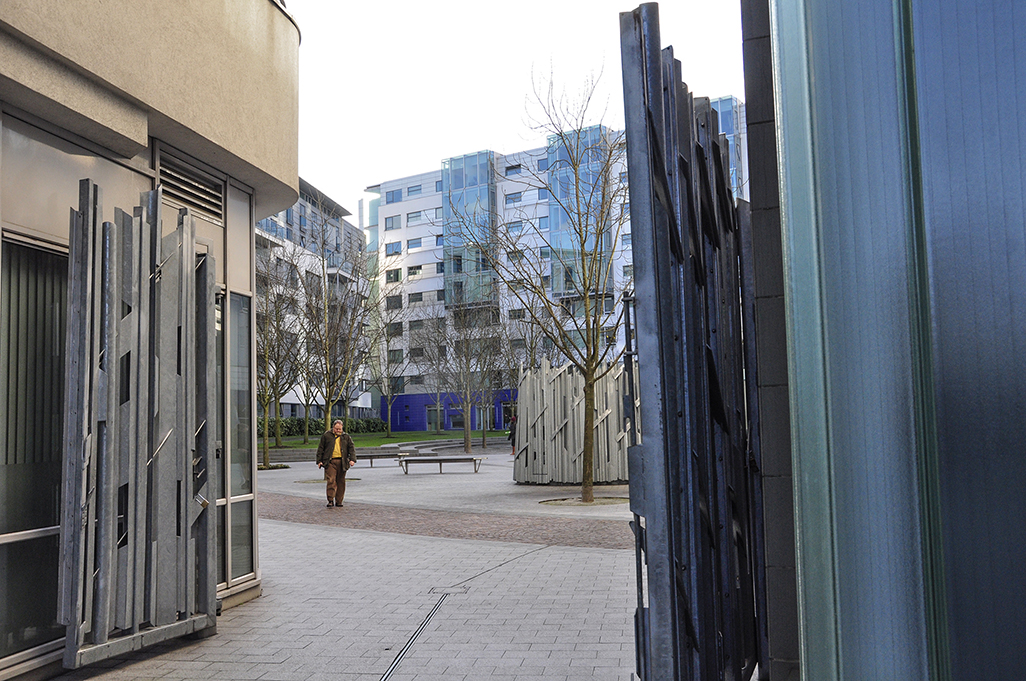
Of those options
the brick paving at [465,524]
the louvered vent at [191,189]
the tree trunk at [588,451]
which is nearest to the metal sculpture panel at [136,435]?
the louvered vent at [191,189]

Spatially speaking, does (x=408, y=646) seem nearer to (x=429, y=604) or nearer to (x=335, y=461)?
(x=429, y=604)

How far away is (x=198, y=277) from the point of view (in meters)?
7.24

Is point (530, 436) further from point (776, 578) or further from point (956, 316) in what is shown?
point (956, 316)

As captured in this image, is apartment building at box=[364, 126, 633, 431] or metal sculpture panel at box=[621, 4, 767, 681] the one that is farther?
apartment building at box=[364, 126, 633, 431]

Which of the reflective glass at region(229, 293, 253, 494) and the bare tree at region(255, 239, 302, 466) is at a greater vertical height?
the bare tree at region(255, 239, 302, 466)

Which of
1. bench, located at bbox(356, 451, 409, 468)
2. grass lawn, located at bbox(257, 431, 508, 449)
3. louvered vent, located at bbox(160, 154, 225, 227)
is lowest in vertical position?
bench, located at bbox(356, 451, 409, 468)

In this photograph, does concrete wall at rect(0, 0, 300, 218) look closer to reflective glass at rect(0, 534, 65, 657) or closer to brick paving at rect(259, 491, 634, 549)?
reflective glass at rect(0, 534, 65, 657)

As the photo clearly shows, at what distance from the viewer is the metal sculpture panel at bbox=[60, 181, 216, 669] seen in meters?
5.78

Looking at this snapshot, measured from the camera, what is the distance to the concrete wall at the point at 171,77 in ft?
17.8

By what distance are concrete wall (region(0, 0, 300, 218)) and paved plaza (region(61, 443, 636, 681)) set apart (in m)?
3.82

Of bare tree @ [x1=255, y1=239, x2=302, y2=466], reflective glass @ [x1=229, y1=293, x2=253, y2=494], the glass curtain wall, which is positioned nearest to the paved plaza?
the glass curtain wall

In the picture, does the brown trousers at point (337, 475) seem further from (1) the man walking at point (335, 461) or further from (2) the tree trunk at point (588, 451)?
(2) the tree trunk at point (588, 451)

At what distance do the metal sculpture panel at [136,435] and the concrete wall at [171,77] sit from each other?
2.01 ft

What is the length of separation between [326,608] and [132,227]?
155 inches
